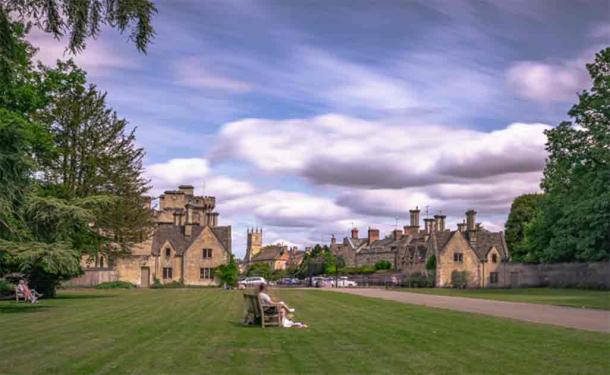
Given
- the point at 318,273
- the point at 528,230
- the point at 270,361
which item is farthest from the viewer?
the point at 318,273

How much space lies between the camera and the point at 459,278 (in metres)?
76.3

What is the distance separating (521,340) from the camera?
15000mm

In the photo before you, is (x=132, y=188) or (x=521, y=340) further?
(x=132, y=188)

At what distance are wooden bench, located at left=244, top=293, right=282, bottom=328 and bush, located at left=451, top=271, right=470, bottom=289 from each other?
59118mm

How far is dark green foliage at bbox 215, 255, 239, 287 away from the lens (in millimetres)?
66875

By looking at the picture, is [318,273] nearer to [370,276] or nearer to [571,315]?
[370,276]

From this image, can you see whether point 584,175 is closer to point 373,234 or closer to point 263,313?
point 263,313

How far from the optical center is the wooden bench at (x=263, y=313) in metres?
18.3

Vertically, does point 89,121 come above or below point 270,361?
above

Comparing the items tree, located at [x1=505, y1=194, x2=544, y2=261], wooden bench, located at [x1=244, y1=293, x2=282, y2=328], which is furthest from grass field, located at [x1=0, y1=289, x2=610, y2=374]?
tree, located at [x1=505, y1=194, x2=544, y2=261]

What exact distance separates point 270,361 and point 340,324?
7.46 m

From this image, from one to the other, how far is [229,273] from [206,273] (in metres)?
6.54

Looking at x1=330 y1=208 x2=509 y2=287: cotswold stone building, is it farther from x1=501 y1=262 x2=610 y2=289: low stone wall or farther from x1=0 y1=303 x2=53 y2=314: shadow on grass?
x1=0 y1=303 x2=53 y2=314: shadow on grass

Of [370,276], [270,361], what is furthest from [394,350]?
[370,276]
